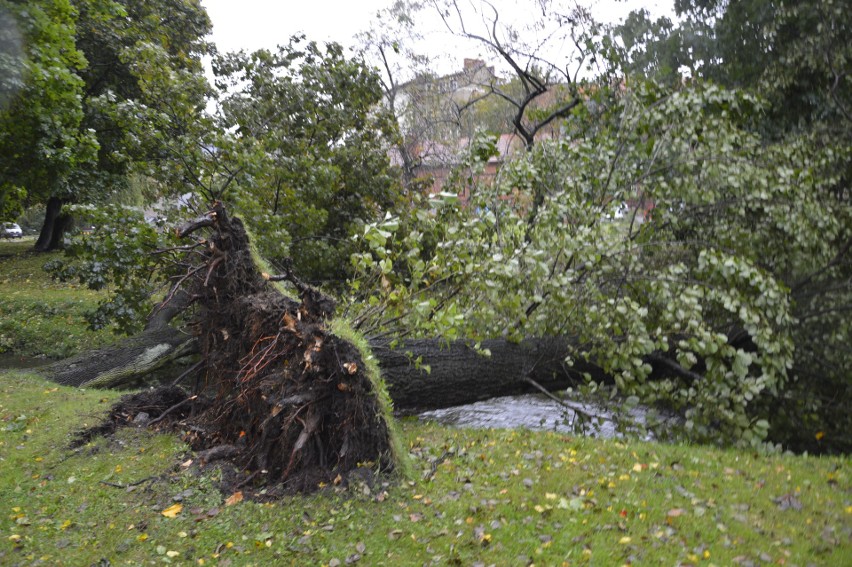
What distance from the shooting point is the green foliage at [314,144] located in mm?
11484

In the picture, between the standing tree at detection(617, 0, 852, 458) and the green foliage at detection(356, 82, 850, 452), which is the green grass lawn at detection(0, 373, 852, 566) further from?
the standing tree at detection(617, 0, 852, 458)

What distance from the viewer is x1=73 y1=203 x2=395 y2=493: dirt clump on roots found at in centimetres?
468

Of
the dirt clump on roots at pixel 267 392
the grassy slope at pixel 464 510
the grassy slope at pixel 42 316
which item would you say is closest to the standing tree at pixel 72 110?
the grassy slope at pixel 42 316

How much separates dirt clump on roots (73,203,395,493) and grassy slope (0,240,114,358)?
24.0ft

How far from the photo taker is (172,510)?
4363 mm

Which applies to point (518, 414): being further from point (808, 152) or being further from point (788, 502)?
point (788, 502)

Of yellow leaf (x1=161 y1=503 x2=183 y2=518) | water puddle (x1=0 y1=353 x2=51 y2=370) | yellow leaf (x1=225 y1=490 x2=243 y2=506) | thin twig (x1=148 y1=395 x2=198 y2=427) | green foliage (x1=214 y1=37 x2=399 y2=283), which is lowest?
yellow leaf (x1=161 y1=503 x2=183 y2=518)

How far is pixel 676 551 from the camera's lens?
12.2 feet

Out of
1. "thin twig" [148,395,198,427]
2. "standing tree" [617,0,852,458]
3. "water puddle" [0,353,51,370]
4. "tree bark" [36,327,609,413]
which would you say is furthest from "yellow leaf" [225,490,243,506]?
"water puddle" [0,353,51,370]

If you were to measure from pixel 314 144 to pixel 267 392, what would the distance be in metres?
8.10

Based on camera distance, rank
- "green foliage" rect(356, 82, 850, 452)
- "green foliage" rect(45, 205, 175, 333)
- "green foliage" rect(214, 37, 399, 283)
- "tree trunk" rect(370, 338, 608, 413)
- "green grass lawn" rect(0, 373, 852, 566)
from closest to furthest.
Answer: "green grass lawn" rect(0, 373, 852, 566), "green foliage" rect(356, 82, 850, 452), "tree trunk" rect(370, 338, 608, 413), "green foliage" rect(45, 205, 175, 333), "green foliage" rect(214, 37, 399, 283)

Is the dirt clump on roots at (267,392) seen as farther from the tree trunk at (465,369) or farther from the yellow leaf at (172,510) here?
the tree trunk at (465,369)

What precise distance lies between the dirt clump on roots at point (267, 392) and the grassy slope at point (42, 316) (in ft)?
24.0

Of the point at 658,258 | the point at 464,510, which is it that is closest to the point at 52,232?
the point at 658,258
